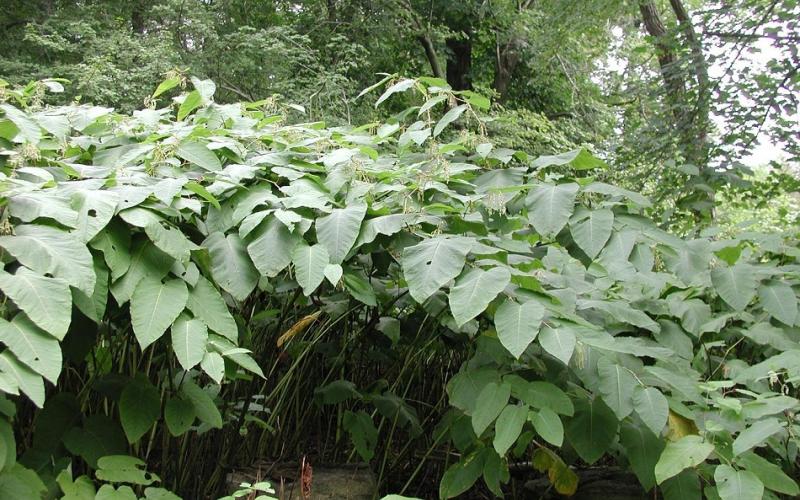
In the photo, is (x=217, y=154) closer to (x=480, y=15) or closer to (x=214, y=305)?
(x=214, y=305)

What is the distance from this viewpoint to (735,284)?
6.72 feet

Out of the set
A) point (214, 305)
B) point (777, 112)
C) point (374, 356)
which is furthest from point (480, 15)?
point (214, 305)

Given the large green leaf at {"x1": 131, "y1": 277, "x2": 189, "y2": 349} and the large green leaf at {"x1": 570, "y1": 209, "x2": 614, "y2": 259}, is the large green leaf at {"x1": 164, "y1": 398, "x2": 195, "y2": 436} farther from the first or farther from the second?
the large green leaf at {"x1": 570, "y1": 209, "x2": 614, "y2": 259}

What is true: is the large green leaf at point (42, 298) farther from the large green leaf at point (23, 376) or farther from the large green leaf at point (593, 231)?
the large green leaf at point (593, 231)

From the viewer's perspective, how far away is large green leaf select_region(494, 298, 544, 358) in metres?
1.55

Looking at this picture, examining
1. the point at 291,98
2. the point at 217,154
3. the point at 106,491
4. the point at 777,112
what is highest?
the point at 777,112

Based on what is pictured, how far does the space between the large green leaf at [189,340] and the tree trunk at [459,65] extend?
34.8 feet

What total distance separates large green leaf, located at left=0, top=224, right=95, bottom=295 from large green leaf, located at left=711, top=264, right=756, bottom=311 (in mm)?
1568

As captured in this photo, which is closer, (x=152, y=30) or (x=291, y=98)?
(x=291, y=98)

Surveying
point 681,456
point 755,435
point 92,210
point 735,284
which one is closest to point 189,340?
point 92,210

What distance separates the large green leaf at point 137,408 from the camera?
1.73 metres

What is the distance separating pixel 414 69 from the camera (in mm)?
11703

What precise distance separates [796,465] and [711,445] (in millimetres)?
912

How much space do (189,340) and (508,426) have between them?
693 millimetres
